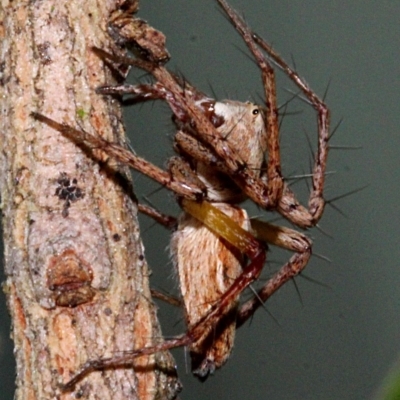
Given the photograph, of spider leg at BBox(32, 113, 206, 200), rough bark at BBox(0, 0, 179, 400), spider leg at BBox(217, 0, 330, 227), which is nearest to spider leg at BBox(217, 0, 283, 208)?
spider leg at BBox(217, 0, 330, 227)

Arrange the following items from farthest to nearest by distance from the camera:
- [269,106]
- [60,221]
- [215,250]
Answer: [215,250] → [269,106] → [60,221]

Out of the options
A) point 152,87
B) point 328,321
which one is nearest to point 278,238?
point 152,87

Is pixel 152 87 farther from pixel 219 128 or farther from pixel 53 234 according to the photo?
pixel 53 234

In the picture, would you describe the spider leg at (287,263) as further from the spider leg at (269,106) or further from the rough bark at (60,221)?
the rough bark at (60,221)

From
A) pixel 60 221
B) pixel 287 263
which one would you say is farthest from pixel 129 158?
pixel 287 263

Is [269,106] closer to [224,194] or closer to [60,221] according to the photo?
[224,194]
